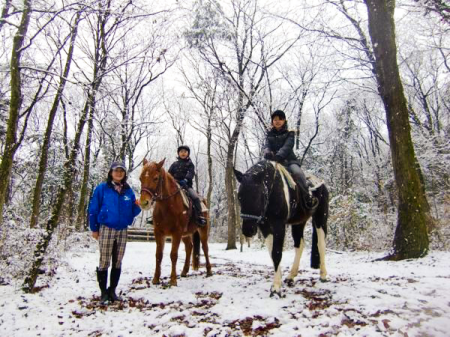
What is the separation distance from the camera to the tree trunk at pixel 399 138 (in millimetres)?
7234

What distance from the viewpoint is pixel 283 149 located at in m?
5.32

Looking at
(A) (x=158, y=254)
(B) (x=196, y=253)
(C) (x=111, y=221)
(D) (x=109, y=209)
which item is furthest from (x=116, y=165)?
(B) (x=196, y=253)

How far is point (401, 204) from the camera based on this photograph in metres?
7.49

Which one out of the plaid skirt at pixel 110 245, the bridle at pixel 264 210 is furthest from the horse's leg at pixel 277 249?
the plaid skirt at pixel 110 245

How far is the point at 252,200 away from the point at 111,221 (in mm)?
2321

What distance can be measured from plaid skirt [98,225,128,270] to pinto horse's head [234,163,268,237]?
2175 millimetres

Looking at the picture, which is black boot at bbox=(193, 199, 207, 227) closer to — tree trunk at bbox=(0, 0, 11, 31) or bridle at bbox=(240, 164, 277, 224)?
bridle at bbox=(240, 164, 277, 224)

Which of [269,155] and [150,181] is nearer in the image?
[269,155]

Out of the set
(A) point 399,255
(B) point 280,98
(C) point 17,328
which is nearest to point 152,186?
(C) point 17,328

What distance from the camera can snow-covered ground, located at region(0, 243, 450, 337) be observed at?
10.8ft

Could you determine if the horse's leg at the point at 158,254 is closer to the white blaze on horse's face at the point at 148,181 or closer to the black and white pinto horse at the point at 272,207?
the white blaze on horse's face at the point at 148,181

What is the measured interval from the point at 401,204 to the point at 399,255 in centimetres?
123

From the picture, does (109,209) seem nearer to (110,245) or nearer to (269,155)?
(110,245)

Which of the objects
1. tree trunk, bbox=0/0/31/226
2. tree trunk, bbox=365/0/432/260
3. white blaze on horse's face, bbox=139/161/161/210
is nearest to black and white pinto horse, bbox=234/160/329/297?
white blaze on horse's face, bbox=139/161/161/210
